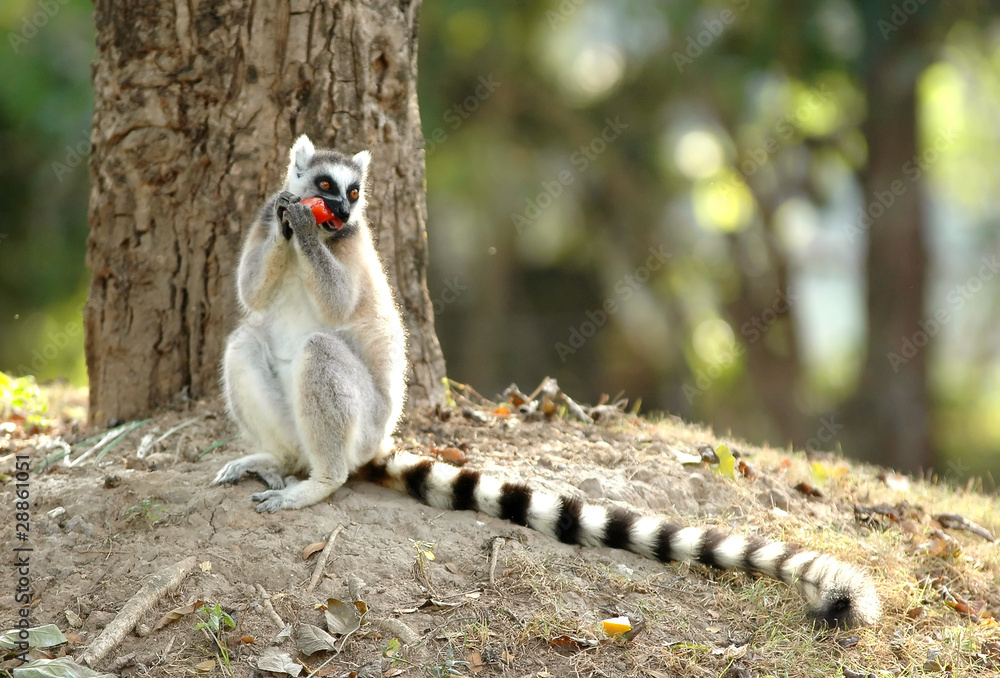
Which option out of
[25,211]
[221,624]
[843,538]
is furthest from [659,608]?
[25,211]

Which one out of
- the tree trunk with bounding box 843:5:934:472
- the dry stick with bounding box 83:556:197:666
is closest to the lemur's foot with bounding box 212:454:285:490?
the dry stick with bounding box 83:556:197:666

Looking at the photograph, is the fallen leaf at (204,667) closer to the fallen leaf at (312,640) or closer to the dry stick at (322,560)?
the fallen leaf at (312,640)

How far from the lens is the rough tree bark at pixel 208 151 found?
5.64m

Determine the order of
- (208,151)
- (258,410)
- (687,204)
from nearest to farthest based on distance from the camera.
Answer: (258,410)
(208,151)
(687,204)

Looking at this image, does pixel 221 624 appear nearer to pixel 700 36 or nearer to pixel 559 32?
pixel 700 36

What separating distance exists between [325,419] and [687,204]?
13060mm

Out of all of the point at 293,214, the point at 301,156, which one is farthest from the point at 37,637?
the point at 301,156

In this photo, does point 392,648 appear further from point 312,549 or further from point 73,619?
point 73,619

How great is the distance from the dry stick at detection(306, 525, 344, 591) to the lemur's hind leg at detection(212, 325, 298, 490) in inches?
22.4

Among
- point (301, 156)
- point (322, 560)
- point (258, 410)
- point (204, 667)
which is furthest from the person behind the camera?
point (301, 156)

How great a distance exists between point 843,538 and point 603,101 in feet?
38.4

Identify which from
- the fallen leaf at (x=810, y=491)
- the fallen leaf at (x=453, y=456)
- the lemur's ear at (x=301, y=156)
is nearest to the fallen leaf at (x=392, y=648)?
the fallen leaf at (x=453, y=456)

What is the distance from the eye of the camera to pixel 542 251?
58.9 feet

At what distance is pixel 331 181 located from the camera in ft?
15.3
